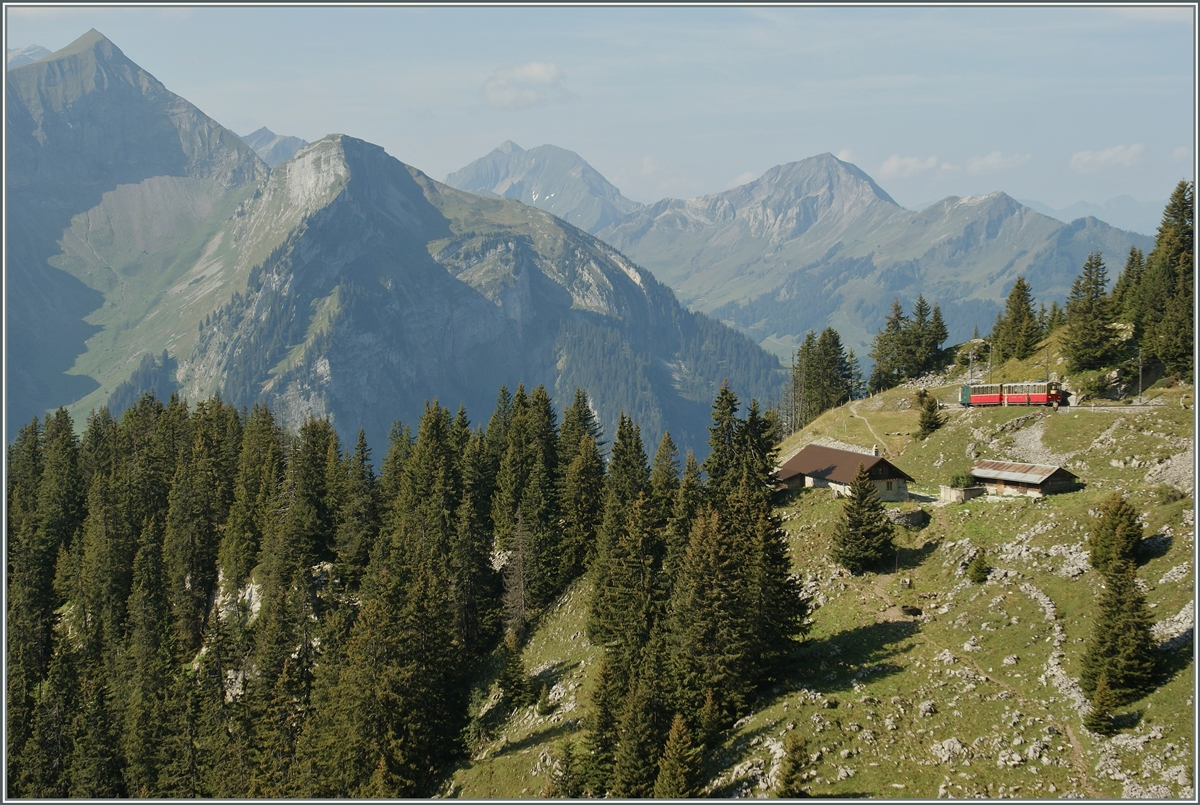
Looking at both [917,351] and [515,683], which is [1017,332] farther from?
[515,683]

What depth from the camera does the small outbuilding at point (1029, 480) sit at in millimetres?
67688

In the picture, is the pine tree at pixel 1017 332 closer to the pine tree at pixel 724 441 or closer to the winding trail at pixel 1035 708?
the pine tree at pixel 724 441

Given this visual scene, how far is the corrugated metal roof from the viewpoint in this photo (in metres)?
67.7

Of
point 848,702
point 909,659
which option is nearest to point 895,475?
point 909,659

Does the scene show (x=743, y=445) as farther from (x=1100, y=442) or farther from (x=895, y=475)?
(x=1100, y=442)

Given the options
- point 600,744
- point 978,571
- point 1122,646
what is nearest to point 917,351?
point 978,571

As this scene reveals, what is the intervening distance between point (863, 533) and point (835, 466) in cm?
1357

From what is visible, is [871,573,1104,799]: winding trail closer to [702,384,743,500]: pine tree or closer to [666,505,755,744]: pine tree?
[666,505,755,744]: pine tree

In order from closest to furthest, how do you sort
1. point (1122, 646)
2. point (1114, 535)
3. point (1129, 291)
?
point (1122, 646)
point (1114, 535)
point (1129, 291)

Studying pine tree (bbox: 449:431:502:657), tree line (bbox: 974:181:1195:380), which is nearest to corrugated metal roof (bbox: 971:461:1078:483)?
tree line (bbox: 974:181:1195:380)

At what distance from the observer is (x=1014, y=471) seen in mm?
69875

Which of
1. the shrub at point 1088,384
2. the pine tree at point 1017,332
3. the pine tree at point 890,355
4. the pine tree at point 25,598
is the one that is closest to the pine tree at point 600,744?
the pine tree at point 25,598

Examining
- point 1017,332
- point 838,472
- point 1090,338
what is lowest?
point 838,472

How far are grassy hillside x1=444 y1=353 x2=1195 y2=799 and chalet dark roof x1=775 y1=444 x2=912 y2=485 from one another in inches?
99.4
